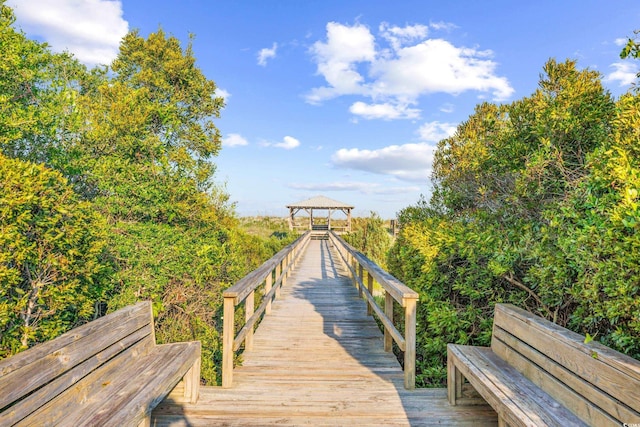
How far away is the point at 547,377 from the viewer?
1.99 m

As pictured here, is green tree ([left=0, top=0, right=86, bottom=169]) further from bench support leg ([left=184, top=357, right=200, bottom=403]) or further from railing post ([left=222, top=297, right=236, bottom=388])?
bench support leg ([left=184, top=357, right=200, bottom=403])

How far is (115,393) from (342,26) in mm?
10312

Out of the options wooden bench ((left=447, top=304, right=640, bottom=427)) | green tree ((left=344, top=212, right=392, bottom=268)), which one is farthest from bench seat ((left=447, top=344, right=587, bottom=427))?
green tree ((left=344, top=212, right=392, bottom=268))

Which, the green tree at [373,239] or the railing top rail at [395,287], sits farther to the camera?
the green tree at [373,239]

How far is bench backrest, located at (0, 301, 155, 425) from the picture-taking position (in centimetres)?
145

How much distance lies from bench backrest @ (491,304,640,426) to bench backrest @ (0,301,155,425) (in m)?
2.71

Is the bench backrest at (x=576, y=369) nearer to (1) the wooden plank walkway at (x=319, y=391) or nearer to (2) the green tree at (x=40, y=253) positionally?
(1) the wooden plank walkway at (x=319, y=391)

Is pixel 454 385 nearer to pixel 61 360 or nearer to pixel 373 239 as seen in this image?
pixel 61 360

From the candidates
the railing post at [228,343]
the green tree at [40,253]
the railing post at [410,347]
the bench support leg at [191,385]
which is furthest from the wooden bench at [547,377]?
the green tree at [40,253]

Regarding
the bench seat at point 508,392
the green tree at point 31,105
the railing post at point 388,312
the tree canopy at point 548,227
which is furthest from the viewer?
the green tree at point 31,105

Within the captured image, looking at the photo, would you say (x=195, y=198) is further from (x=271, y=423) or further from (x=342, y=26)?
(x=271, y=423)

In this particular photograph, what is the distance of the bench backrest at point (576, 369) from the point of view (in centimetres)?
151

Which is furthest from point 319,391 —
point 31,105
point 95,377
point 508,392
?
point 31,105

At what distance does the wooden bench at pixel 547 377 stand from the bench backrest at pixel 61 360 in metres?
2.37
